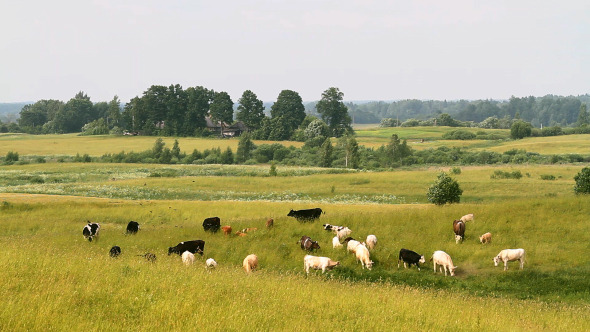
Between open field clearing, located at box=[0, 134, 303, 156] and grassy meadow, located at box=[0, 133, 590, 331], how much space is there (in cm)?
7969

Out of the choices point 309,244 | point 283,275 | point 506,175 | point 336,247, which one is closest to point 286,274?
point 283,275

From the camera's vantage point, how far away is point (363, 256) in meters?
23.9

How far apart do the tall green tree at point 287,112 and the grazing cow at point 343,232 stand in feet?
412

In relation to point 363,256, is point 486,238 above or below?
above

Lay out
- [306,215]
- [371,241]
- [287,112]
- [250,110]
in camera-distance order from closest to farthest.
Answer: [371,241] < [306,215] < [287,112] < [250,110]

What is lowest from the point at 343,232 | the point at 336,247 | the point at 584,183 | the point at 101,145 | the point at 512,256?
the point at 336,247

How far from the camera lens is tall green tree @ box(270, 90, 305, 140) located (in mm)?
154750

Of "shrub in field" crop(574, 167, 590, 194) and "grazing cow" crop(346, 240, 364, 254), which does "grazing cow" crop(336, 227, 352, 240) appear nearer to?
"grazing cow" crop(346, 240, 364, 254)

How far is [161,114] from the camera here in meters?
157

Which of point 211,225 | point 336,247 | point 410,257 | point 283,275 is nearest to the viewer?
point 283,275

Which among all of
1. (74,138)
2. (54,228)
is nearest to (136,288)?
(54,228)

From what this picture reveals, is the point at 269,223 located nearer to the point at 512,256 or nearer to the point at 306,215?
the point at 306,215

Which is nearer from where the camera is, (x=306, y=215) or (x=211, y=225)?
(x=211, y=225)

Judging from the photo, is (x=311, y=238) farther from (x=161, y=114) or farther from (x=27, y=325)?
(x=161, y=114)
